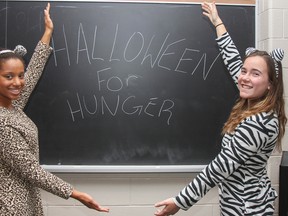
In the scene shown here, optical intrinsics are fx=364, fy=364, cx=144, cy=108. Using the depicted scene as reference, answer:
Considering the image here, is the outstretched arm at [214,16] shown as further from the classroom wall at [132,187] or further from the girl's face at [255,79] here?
the girl's face at [255,79]

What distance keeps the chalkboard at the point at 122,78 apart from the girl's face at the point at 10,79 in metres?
0.50

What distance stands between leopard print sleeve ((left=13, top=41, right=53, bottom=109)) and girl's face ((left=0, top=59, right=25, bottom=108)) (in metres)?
0.32

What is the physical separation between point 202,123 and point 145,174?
0.46 metres

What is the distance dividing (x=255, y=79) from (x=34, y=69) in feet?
3.78

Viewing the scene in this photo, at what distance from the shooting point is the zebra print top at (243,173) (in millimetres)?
1509

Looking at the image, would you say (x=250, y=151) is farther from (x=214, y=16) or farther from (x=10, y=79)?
(x=10, y=79)

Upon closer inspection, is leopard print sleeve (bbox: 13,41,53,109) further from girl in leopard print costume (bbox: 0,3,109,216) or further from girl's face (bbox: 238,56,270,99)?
girl's face (bbox: 238,56,270,99)

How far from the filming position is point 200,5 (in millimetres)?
2150

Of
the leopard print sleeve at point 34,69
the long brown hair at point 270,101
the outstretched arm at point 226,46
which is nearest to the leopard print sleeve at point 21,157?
the leopard print sleeve at point 34,69

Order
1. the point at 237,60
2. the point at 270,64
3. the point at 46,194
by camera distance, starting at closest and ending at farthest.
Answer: the point at 270,64 → the point at 237,60 → the point at 46,194

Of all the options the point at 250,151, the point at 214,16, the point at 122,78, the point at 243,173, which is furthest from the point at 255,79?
the point at 122,78

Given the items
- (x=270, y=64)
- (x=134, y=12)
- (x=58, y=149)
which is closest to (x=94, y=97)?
(x=58, y=149)

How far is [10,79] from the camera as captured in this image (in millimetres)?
1607

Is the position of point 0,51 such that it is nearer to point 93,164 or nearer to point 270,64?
point 93,164
